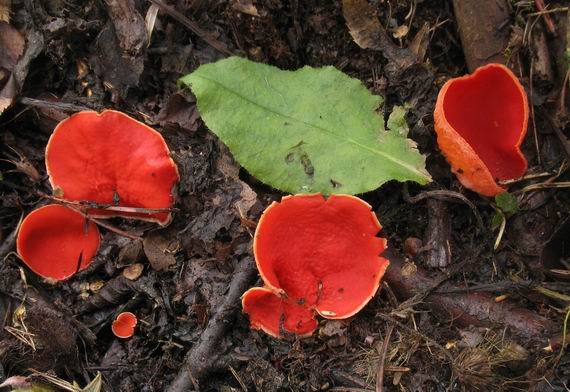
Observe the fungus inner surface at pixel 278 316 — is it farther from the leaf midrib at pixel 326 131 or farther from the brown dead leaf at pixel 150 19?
the brown dead leaf at pixel 150 19

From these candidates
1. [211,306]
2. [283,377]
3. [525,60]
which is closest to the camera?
[283,377]

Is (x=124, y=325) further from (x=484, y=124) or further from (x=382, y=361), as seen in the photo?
(x=484, y=124)

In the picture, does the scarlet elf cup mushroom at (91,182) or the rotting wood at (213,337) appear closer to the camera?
the rotting wood at (213,337)

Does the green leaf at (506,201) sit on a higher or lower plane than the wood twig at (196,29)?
lower

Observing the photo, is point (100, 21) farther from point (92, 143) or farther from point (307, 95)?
point (307, 95)

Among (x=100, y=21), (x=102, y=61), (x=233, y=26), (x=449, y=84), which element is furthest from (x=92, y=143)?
(x=449, y=84)

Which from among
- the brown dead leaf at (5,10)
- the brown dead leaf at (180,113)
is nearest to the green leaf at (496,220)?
the brown dead leaf at (180,113)

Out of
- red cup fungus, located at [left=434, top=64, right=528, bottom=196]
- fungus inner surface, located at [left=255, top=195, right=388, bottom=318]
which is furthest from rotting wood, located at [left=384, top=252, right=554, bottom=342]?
red cup fungus, located at [left=434, top=64, right=528, bottom=196]
